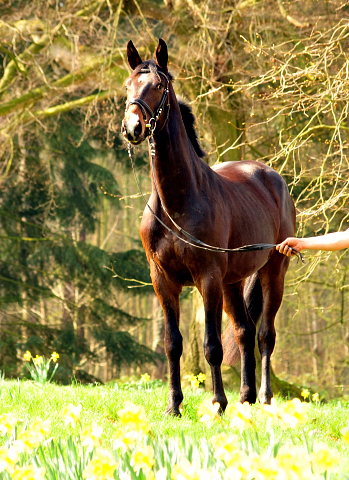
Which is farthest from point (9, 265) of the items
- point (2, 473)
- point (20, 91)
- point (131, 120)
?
point (2, 473)

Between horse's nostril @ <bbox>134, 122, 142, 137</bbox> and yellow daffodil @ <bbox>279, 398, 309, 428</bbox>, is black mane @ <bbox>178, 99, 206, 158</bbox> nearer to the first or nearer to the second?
horse's nostril @ <bbox>134, 122, 142, 137</bbox>

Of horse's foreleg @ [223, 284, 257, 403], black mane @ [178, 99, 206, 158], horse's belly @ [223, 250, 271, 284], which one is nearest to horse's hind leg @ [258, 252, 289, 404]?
horse's foreleg @ [223, 284, 257, 403]

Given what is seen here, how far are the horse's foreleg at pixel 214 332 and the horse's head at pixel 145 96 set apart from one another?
126 cm

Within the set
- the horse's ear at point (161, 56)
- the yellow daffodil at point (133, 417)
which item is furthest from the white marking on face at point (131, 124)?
the yellow daffodil at point (133, 417)

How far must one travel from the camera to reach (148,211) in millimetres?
4383

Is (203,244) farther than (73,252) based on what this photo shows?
No

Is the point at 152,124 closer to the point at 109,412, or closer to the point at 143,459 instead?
the point at 109,412

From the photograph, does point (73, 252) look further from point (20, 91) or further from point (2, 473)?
point (2, 473)

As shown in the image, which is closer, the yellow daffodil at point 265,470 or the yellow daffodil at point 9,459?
the yellow daffodil at point 265,470

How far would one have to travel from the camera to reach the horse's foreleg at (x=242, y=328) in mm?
5234

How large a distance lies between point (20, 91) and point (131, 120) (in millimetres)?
8455

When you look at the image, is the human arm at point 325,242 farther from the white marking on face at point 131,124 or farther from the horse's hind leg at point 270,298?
the horse's hind leg at point 270,298

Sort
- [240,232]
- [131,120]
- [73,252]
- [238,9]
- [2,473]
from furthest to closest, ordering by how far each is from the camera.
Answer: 1. [73,252]
2. [238,9]
3. [240,232]
4. [131,120]
5. [2,473]

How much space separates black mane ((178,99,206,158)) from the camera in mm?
4574
